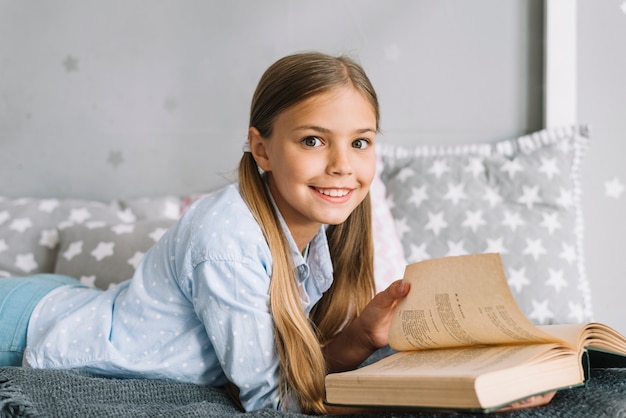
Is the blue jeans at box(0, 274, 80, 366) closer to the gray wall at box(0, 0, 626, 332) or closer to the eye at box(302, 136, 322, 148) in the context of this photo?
the eye at box(302, 136, 322, 148)

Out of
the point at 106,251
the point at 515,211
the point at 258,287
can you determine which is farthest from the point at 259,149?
the point at 515,211

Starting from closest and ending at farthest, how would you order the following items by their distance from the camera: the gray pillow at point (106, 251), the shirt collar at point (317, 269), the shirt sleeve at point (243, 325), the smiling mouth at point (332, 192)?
the shirt sleeve at point (243, 325) < the smiling mouth at point (332, 192) < the shirt collar at point (317, 269) < the gray pillow at point (106, 251)

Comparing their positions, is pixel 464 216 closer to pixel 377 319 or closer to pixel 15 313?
pixel 377 319

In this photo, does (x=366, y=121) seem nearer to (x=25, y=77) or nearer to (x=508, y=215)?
(x=508, y=215)

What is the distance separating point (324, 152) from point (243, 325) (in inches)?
11.5

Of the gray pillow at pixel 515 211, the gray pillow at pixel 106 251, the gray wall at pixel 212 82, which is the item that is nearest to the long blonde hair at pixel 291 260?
the gray pillow at pixel 515 211

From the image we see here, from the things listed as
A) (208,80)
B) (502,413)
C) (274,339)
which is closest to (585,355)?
(502,413)

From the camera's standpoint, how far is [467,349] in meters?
0.94

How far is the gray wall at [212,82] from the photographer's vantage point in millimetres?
1945

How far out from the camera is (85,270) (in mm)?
1663

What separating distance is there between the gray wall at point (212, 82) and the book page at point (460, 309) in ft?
3.36

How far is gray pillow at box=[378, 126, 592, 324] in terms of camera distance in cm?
167

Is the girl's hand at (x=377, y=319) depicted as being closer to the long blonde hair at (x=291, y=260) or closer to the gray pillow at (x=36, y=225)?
the long blonde hair at (x=291, y=260)

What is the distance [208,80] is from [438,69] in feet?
2.02
